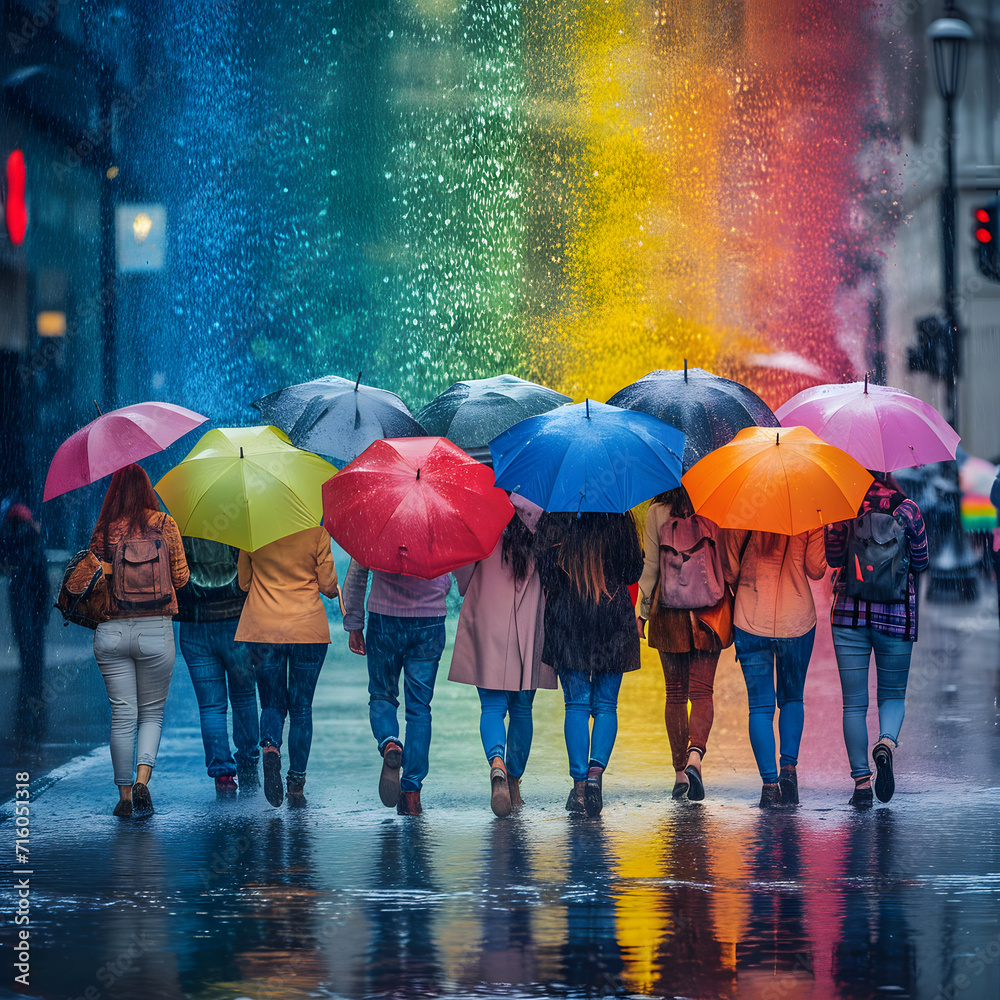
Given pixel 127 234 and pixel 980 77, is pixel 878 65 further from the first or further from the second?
pixel 127 234

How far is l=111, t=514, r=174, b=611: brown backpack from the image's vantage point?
6008 millimetres


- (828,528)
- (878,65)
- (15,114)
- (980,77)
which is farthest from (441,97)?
(828,528)

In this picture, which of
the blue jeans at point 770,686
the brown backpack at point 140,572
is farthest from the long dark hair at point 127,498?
the blue jeans at point 770,686

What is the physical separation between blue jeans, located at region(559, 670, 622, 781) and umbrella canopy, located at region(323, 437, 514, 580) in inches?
28.0

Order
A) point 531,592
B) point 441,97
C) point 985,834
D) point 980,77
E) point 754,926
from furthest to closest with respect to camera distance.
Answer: point 441,97, point 980,77, point 531,592, point 985,834, point 754,926

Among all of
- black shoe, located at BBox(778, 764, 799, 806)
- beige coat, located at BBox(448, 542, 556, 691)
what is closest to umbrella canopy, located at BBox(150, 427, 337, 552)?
beige coat, located at BBox(448, 542, 556, 691)

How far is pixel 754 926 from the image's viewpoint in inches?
176

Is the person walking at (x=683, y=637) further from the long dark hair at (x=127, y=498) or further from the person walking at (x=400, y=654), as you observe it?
the long dark hair at (x=127, y=498)

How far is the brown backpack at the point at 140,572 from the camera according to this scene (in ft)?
19.7

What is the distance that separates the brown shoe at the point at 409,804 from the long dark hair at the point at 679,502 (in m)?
1.64

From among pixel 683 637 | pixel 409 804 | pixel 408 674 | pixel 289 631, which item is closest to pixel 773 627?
pixel 683 637

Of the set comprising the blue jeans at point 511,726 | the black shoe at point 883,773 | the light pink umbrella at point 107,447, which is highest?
the light pink umbrella at point 107,447

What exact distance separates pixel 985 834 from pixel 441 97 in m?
15.9

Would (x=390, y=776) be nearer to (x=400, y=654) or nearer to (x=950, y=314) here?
(x=400, y=654)
